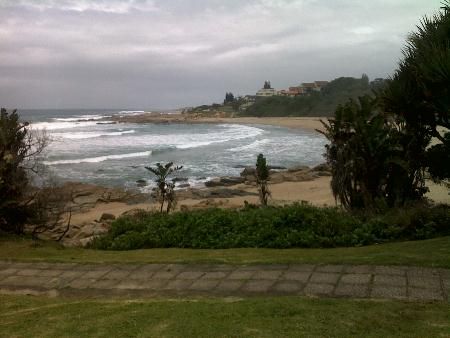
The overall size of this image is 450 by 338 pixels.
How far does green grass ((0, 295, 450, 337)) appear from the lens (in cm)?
351

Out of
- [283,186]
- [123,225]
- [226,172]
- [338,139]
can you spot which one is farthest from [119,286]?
[226,172]

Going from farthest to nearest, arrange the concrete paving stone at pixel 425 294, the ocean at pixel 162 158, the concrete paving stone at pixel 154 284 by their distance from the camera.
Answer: the ocean at pixel 162 158, the concrete paving stone at pixel 154 284, the concrete paving stone at pixel 425 294

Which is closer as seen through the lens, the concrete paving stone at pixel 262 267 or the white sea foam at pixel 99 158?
the concrete paving stone at pixel 262 267

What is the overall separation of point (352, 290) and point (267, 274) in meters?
1.09

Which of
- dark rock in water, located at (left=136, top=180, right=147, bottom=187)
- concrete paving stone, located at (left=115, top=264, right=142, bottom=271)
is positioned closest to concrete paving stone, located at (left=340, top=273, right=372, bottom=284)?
concrete paving stone, located at (left=115, top=264, right=142, bottom=271)

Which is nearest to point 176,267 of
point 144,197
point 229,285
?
point 229,285

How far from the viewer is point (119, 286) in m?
5.48

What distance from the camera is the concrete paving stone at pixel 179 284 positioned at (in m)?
5.23

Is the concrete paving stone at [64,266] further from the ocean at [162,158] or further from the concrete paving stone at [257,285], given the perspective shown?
the ocean at [162,158]

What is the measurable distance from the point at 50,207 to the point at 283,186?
14.8 metres

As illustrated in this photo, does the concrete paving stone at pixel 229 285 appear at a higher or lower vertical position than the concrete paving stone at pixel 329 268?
lower

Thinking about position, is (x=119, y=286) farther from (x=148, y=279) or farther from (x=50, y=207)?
(x=50, y=207)

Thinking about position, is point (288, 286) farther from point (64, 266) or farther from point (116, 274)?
point (64, 266)

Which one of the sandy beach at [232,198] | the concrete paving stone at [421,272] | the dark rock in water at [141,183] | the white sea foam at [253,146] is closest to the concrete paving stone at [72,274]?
the concrete paving stone at [421,272]
